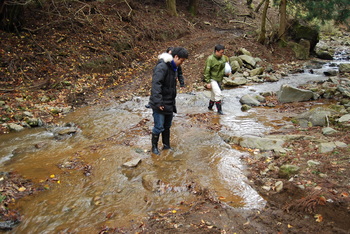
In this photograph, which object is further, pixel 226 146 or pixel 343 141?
pixel 226 146

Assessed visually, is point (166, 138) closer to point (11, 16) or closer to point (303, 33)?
point (11, 16)

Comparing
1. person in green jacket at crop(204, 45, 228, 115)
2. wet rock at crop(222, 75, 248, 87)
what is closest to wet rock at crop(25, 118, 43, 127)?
person in green jacket at crop(204, 45, 228, 115)

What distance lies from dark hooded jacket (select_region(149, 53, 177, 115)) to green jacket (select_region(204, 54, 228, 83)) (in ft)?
9.47

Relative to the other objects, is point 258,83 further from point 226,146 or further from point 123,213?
point 123,213

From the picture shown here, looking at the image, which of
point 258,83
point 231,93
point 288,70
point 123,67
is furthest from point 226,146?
point 288,70

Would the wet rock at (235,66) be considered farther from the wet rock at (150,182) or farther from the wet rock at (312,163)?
the wet rock at (150,182)

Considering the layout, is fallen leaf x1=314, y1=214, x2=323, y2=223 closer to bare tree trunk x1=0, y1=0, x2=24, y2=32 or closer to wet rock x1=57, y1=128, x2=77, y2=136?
wet rock x1=57, y1=128, x2=77, y2=136

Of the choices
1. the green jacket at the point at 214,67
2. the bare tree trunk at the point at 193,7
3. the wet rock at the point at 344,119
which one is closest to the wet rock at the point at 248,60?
the green jacket at the point at 214,67

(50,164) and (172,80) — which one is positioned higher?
(172,80)

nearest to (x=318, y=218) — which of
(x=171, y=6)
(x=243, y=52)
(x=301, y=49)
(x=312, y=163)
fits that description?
(x=312, y=163)

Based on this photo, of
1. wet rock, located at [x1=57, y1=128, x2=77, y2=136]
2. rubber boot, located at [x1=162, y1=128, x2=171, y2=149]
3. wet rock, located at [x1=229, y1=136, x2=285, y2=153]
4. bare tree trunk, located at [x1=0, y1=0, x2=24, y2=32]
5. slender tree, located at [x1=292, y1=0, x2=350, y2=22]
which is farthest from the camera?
slender tree, located at [x1=292, y1=0, x2=350, y2=22]

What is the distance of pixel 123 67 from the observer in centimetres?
1284

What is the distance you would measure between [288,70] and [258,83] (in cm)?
368

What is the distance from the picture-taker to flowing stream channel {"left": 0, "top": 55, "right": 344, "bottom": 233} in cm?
340
